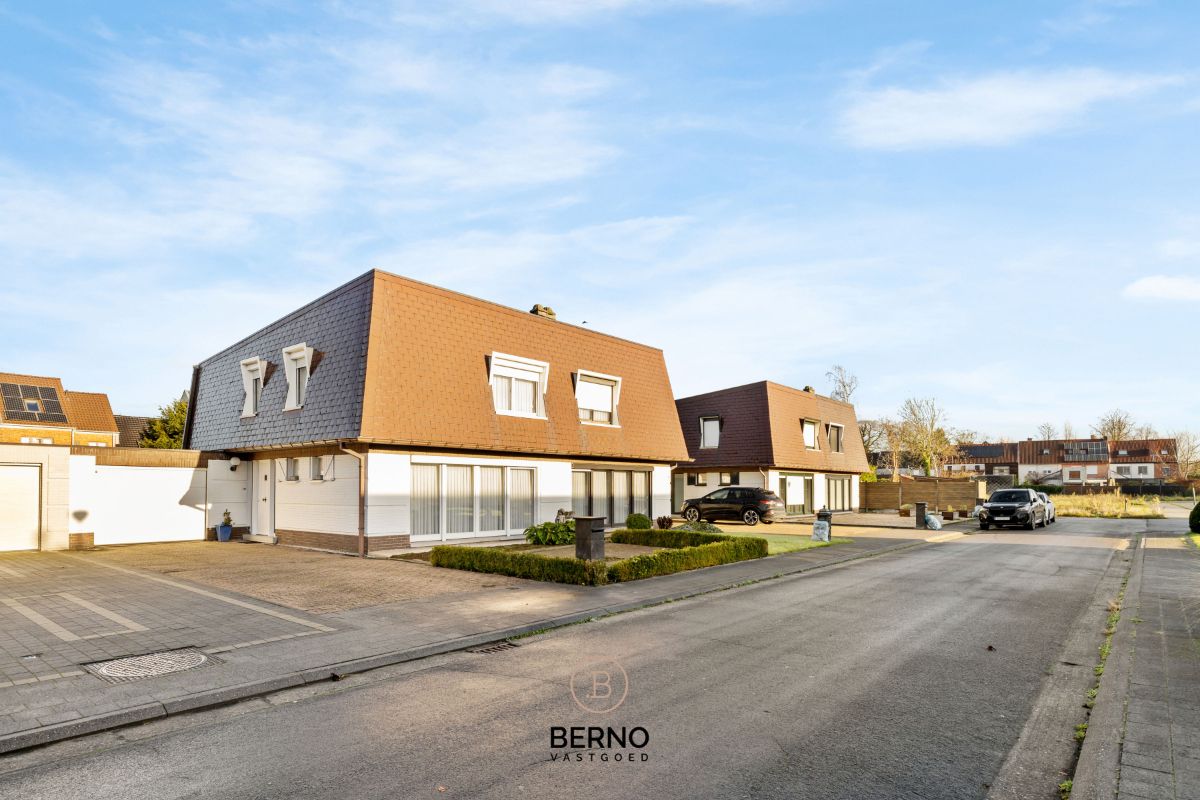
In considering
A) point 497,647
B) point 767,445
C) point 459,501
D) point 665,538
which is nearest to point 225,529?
point 459,501

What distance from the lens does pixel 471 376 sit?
2061 cm

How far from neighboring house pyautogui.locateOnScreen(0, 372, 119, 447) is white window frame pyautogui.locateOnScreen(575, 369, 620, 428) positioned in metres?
37.5

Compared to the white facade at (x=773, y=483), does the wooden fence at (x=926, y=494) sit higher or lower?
lower

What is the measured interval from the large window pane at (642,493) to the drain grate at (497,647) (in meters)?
18.0

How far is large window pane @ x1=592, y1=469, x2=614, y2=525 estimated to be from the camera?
2508cm

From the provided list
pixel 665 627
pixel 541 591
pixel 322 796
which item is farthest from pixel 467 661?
pixel 541 591

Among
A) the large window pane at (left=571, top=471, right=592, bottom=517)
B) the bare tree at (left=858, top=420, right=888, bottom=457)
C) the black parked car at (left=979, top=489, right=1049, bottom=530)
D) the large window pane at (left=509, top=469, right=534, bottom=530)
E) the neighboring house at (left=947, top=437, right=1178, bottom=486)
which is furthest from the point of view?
the neighboring house at (left=947, top=437, right=1178, bottom=486)

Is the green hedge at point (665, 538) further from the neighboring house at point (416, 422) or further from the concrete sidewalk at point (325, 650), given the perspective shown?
the concrete sidewalk at point (325, 650)

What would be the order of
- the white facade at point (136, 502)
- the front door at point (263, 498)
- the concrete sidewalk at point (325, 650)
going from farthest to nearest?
the front door at point (263, 498), the white facade at point (136, 502), the concrete sidewalk at point (325, 650)

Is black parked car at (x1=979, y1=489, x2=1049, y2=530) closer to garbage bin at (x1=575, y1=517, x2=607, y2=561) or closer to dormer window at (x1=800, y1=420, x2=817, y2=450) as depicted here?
dormer window at (x1=800, y1=420, x2=817, y2=450)

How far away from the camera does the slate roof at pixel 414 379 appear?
18234 millimetres

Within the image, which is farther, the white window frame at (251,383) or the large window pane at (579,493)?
the large window pane at (579,493)

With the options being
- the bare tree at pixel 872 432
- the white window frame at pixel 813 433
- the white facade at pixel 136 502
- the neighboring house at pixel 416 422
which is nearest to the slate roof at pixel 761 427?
the white window frame at pixel 813 433

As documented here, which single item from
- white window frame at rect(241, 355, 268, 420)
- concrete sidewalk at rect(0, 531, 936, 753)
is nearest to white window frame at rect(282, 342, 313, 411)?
white window frame at rect(241, 355, 268, 420)
